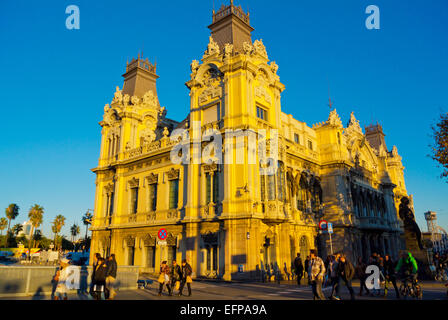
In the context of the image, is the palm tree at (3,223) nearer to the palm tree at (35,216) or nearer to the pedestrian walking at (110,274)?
the palm tree at (35,216)

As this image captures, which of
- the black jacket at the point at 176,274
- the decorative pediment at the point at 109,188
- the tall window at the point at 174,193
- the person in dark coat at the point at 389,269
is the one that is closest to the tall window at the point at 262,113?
the tall window at the point at 174,193

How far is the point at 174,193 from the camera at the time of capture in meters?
29.5

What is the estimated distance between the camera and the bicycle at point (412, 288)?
1275 centimetres

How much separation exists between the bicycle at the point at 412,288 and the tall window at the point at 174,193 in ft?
64.5

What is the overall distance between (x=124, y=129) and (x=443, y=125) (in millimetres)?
28638

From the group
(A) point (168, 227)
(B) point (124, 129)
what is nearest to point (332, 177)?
(A) point (168, 227)

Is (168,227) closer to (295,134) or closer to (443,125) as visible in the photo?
(295,134)

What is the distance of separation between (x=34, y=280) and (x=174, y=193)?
1603 cm

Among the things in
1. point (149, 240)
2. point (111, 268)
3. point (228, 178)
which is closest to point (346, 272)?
point (111, 268)

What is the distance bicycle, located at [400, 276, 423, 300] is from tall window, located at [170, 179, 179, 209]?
774 inches

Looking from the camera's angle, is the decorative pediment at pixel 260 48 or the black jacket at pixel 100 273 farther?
the decorative pediment at pixel 260 48

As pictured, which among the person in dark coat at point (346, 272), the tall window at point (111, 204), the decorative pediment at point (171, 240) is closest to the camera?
the person in dark coat at point (346, 272)

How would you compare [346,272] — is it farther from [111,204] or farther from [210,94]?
[111,204]

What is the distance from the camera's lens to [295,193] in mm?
30547
